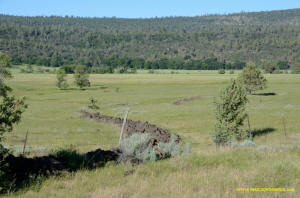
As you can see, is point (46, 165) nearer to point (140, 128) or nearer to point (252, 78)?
point (140, 128)

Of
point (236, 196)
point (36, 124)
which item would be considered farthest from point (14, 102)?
point (36, 124)

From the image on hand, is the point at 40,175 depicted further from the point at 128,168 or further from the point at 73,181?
the point at 128,168

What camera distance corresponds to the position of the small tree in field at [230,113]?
2244 cm

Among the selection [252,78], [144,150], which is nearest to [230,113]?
[144,150]

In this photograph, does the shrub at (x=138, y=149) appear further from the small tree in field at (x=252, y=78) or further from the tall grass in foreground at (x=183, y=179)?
the small tree in field at (x=252, y=78)

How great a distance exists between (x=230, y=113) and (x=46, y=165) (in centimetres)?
1657

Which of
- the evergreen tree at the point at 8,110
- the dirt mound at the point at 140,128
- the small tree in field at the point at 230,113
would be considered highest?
the evergreen tree at the point at 8,110

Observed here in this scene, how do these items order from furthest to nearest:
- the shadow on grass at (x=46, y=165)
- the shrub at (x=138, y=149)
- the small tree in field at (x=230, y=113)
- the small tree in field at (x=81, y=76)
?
the small tree in field at (x=81, y=76) → the small tree in field at (x=230, y=113) → the shrub at (x=138, y=149) → the shadow on grass at (x=46, y=165)

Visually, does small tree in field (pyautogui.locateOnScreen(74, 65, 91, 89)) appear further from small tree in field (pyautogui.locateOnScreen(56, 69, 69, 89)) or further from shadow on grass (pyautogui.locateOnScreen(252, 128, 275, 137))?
shadow on grass (pyautogui.locateOnScreen(252, 128, 275, 137))

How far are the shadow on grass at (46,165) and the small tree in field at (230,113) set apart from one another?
13.4 meters

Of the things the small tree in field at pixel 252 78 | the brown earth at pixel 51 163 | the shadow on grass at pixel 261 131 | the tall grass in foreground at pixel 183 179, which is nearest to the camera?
the tall grass in foreground at pixel 183 179

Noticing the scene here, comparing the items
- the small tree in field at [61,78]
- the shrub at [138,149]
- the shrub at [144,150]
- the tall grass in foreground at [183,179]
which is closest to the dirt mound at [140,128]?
the shrub at [144,150]

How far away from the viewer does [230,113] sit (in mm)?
22922

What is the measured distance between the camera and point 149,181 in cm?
802
